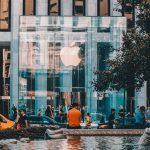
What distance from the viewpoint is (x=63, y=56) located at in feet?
154

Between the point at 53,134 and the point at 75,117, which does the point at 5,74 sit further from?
the point at 75,117

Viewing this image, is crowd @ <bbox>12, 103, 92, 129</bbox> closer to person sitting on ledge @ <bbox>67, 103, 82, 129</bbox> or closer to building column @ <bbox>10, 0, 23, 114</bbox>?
person sitting on ledge @ <bbox>67, 103, 82, 129</bbox>

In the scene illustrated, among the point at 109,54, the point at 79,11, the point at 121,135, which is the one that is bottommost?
the point at 121,135

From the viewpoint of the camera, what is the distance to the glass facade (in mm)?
46500

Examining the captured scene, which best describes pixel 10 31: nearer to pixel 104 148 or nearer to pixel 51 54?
pixel 51 54

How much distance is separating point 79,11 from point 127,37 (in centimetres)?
2968

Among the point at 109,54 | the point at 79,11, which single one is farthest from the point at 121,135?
the point at 79,11

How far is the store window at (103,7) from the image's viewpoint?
63.1 m

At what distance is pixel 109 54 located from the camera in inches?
1826

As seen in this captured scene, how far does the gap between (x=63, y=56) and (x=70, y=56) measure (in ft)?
2.36

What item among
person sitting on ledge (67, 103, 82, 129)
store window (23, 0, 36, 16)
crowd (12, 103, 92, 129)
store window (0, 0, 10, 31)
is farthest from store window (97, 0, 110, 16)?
person sitting on ledge (67, 103, 82, 129)

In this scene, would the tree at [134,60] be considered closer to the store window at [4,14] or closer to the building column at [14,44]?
the building column at [14,44]

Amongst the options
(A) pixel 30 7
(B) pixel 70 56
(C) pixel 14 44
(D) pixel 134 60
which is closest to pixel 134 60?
(D) pixel 134 60

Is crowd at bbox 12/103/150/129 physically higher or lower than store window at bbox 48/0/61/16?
lower
